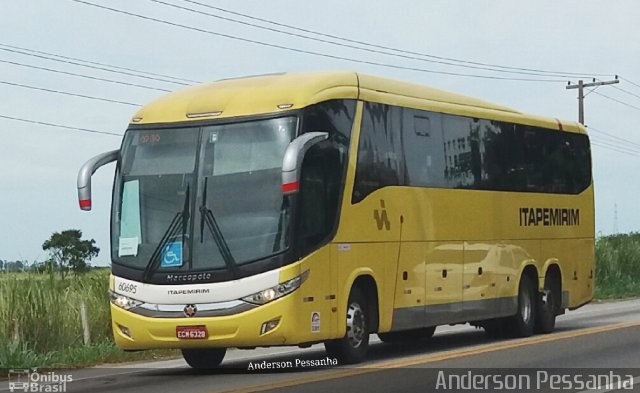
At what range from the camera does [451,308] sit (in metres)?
20.0

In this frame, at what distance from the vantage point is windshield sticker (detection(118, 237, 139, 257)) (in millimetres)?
16375

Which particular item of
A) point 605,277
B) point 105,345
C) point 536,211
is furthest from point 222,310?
point 605,277

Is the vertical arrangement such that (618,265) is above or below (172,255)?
Answer: below

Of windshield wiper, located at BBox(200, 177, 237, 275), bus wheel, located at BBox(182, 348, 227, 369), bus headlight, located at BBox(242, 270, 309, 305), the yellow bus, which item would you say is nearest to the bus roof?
the yellow bus

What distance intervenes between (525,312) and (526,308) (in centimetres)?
10

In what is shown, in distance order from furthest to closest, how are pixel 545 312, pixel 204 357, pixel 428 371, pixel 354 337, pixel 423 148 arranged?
pixel 545 312 → pixel 423 148 → pixel 204 357 → pixel 354 337 → pixel 428 371

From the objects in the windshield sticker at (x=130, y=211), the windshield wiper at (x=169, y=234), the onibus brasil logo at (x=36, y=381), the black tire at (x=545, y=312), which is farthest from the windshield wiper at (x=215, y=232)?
the black tire at (x=545, y=312)

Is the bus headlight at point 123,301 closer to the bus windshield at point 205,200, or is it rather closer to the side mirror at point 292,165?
the bus windshield at point 205,200

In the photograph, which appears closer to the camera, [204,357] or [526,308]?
[204,357]

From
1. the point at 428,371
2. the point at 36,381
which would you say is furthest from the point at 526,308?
the point at 36,381

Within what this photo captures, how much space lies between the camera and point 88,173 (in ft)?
54.6

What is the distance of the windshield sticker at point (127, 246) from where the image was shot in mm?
16375

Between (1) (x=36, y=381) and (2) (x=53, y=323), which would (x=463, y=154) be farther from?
(1) (x=36, y=381)

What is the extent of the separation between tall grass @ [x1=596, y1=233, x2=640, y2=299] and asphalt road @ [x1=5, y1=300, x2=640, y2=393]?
20907 millimetres
